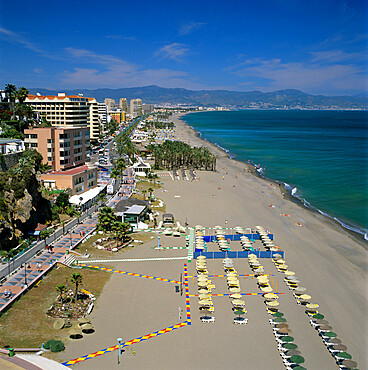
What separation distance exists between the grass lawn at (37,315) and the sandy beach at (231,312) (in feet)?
4.63

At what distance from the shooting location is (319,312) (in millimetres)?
26875

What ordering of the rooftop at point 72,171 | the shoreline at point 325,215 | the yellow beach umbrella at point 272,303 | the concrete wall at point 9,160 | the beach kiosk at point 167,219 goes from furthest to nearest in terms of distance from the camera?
the rooftop at point 72,171, the beach kiosk at point 167,219, the shoreline at point 325,215, the concrete wall at point 9,160, the yellow beach umbrella at point 272,303

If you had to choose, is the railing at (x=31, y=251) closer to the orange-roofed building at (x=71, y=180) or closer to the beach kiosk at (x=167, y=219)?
the orange-roofed building at (x=71, y=180)

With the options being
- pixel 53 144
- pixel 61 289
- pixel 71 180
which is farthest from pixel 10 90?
pixel 61 289

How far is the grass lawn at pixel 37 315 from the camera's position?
2175cm

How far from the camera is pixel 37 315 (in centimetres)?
2444

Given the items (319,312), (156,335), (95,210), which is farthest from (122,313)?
(95,210)

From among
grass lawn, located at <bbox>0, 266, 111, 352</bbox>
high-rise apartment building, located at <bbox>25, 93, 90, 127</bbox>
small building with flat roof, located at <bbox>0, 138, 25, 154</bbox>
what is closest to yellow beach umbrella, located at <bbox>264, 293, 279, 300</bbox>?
grass lawn, located at <bbox>0, 266, 111, 352</bbox>

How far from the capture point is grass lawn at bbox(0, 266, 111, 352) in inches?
856

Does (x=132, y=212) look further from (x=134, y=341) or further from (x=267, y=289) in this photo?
(x=134, y=341)

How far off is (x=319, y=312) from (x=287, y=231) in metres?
18.6

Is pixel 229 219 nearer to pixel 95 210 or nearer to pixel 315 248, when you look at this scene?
pixel 315 248

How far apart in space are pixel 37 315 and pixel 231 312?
12990 mm

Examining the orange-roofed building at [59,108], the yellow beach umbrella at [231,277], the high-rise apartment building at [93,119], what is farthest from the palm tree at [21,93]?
the yellow beach umbrella at [231,277]
